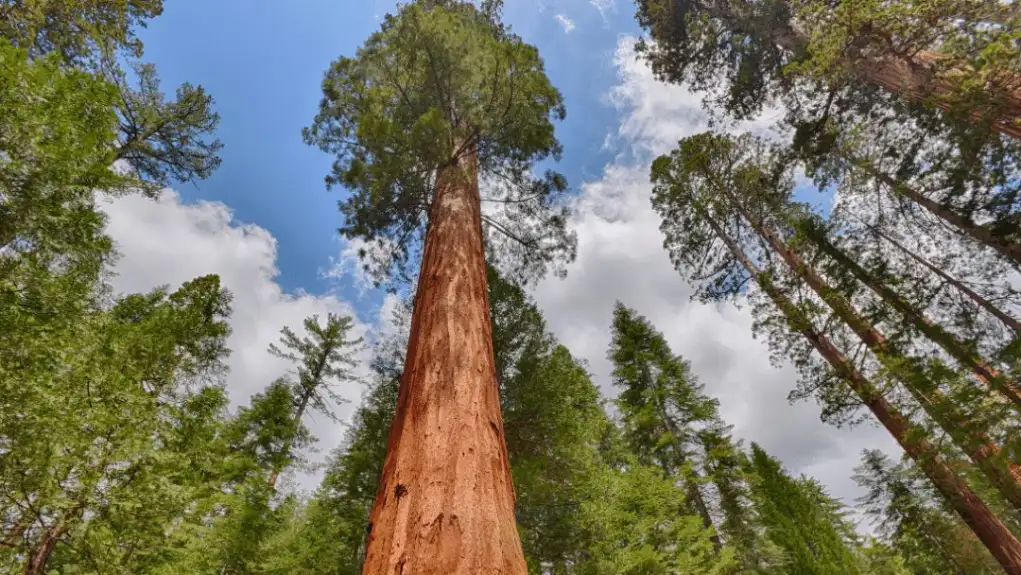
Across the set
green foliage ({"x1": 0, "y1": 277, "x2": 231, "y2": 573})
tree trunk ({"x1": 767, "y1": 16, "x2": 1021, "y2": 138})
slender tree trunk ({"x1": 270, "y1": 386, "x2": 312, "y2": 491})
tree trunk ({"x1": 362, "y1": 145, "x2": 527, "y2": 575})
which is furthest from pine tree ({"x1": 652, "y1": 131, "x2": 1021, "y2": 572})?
slender tree trunk ({"x1": 270, "y1": 386, "x2": 312, "y2": 491})

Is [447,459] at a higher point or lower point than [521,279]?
lower

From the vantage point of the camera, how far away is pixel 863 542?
75.9 ft

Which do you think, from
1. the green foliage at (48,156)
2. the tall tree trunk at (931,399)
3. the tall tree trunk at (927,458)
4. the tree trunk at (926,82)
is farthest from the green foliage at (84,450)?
the tree trunk at (926,82)

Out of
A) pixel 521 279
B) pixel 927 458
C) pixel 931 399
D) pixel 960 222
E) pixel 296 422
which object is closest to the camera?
pixel 927 458

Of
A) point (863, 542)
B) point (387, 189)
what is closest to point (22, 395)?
point (387, 189)

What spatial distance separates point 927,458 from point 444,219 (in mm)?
7777

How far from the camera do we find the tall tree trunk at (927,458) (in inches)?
234

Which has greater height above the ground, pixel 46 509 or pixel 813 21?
pixel 813 21

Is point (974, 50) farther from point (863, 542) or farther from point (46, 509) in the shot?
point (863, 542)

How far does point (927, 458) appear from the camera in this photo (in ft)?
19.6

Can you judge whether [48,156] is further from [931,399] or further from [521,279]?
[931,399]

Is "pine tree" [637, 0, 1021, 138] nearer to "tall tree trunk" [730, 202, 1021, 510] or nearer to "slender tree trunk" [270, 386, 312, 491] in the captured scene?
"tall tree trunk" [730, 202, 1021, 510]

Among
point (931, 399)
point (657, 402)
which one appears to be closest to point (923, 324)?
point (931, 399)

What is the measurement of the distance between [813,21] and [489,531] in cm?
899
